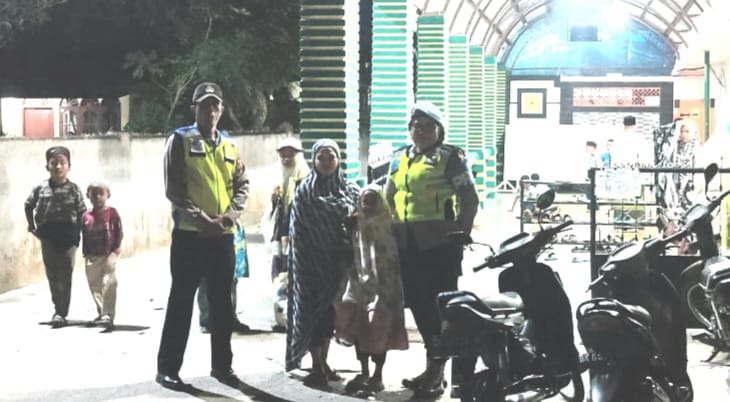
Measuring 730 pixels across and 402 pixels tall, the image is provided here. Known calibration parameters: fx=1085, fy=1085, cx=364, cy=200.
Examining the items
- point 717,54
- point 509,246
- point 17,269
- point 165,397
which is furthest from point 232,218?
point 717,54

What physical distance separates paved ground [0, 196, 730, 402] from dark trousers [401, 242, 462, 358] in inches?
16.9

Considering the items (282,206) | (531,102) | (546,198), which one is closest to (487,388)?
(546,198)

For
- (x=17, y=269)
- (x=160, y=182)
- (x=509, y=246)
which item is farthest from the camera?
(x=160, y=182)

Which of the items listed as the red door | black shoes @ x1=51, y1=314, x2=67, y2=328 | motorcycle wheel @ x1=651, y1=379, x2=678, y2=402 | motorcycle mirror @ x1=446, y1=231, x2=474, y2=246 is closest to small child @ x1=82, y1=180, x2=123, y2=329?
black shoes @ x1=51, y1=314, x2=67, y2=328

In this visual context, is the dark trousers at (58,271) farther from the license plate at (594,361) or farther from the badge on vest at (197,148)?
the license plate at (594,361)

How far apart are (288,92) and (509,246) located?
1808 cm

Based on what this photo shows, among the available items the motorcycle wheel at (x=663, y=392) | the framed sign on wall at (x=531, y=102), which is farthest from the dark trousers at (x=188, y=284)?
the framed sign on wall at (x=531, y=102)

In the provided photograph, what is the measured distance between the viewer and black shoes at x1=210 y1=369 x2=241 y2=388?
641 cm

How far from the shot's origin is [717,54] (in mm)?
17531

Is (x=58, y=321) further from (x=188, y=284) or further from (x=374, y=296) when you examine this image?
(x=374, y=296)

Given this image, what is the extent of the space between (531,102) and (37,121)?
14295 mm

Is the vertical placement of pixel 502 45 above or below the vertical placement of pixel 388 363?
above

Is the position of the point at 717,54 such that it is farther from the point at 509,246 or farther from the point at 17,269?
the point at 509,246

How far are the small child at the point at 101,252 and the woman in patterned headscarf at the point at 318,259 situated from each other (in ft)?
7.55
